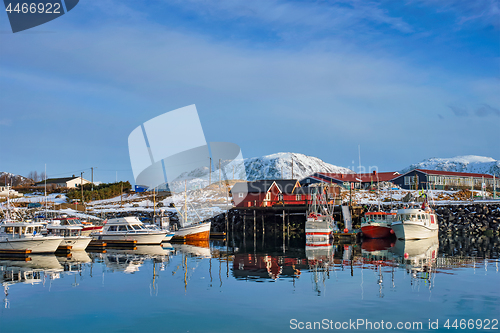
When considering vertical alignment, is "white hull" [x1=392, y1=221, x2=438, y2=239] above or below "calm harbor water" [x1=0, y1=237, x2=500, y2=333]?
Answer: above

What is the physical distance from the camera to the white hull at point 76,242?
140 feet

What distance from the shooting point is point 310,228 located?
160 ft

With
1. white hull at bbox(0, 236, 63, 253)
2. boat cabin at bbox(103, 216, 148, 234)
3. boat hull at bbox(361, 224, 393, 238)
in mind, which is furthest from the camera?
boat hull at bbox(361, 224, 393, 238)

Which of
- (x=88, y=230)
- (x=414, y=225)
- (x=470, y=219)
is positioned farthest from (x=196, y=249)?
(x=470, y=219)

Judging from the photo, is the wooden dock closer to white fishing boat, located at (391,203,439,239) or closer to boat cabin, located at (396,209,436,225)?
white fishing boat, located at (391,203,439,239)

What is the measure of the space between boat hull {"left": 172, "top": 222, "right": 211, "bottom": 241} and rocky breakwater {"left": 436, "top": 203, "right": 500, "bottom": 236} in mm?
33820

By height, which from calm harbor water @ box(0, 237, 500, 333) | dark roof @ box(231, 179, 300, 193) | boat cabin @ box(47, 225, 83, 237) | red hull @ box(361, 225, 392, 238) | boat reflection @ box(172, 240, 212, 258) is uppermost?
dark roof @ box(231, 179, 300, 193)

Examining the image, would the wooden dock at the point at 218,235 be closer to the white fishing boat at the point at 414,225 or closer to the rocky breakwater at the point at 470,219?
the white fishing boat at the point at 414,225

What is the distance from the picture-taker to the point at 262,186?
252 ft

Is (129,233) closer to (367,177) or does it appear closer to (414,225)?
(414,225)

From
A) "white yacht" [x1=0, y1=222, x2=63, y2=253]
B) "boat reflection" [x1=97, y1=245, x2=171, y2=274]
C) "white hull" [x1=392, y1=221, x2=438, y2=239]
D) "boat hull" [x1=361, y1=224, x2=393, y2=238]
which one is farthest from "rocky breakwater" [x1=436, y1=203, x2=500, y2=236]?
"white yacht" [x1=0, y1=222, x2=63, y2=253]

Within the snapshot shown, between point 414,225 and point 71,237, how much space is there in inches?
1428

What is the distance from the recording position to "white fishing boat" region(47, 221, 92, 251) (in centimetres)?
4262

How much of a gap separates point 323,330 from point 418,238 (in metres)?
37.6
